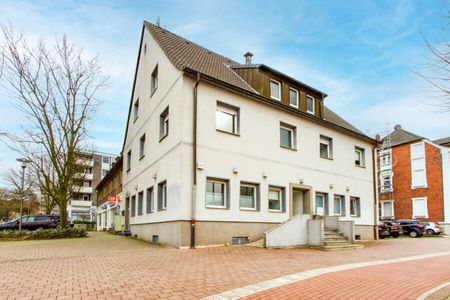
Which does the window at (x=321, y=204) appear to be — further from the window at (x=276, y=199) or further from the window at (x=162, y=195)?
the window at (x=162, y=195)

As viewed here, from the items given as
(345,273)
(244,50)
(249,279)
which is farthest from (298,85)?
(249,279)

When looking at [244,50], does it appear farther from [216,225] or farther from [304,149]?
[216,225]

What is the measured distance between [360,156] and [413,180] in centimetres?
2019

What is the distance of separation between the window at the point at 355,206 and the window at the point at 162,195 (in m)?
11.6

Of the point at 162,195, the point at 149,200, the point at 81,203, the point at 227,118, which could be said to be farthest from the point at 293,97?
the point at 81,203

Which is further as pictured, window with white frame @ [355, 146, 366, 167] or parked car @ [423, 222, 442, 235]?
parked car @ [423, 222, 442, 235]

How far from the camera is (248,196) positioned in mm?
16266

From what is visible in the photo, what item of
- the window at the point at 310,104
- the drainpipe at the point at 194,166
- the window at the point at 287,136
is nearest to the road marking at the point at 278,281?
the drainpipe at the point at 194,166

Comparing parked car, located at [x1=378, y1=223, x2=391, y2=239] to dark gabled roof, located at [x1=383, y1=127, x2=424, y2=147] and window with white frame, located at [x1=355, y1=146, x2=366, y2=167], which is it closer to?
window with white frame, located at [x1=355, y1=146, x2=366, y2=167]

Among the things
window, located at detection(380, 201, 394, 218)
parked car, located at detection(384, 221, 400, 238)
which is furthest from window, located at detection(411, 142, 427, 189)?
parked car, located at detection(384, 221, 400, 238)

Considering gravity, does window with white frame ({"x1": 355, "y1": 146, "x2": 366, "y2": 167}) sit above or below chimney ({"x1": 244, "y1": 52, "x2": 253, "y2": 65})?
below

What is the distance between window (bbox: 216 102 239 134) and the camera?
1596cm

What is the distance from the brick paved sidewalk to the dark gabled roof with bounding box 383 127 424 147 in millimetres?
34137

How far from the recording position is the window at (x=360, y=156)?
23266mm
